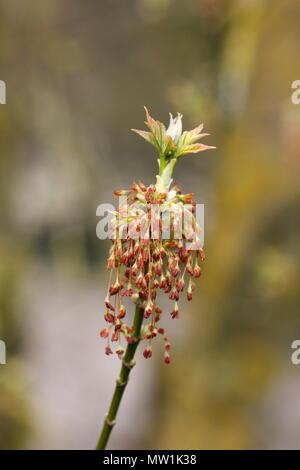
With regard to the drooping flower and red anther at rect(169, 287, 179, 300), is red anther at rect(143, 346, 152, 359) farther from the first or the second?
red anther at rect(169, 287, 179, 300)

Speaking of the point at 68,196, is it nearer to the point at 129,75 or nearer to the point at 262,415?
the point at 129,75

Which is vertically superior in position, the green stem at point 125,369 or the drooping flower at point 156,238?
the drooping flower at point 156,238

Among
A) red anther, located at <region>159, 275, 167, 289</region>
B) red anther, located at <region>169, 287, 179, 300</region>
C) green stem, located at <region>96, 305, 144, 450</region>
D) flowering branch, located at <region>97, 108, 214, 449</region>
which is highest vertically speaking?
flowering branch, located at <region>97, 108, 214, 449</region>

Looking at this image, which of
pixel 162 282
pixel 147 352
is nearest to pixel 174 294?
pixel 162 282

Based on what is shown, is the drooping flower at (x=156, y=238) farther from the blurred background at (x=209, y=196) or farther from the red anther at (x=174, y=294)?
the blurred background at (x=209, y=196)

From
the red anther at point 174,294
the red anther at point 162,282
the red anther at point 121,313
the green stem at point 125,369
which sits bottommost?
the green stem at point 125,369

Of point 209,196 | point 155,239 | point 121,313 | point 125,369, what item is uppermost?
point 209,196


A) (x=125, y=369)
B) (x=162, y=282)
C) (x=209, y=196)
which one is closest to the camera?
(x=162, y=282)

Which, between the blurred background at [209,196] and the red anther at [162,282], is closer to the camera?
the red anther at [162,282]

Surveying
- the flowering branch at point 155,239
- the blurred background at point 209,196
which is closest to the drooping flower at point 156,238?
the flowering branch at point 155,239

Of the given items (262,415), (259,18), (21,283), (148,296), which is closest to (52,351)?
(21,283)

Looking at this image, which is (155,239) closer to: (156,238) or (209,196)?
(156,238)

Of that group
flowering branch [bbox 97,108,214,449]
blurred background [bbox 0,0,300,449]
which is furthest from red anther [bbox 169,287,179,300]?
blurred background [bbox 0,0,300,449]
